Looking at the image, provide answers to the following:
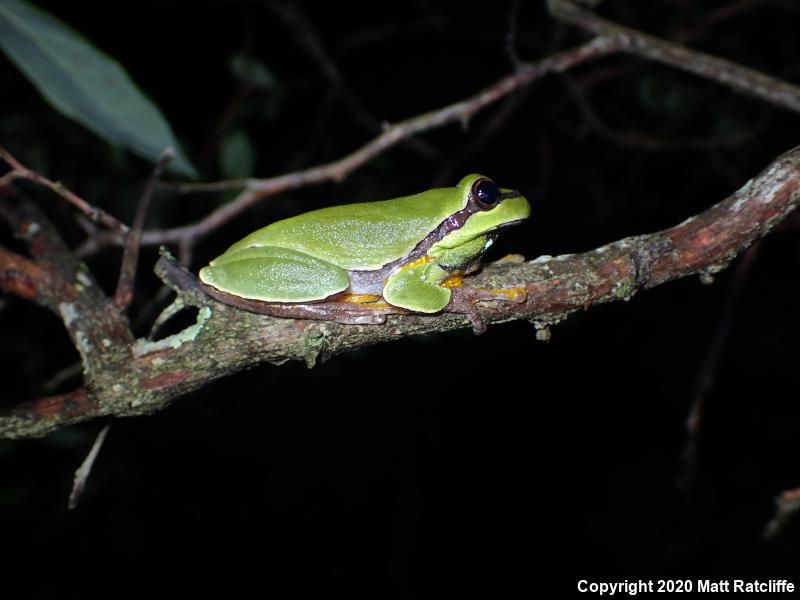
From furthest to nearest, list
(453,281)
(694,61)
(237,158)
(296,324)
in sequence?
(237,158) < (694,61) < (453,281) < (296,324)

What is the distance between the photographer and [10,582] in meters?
3.78

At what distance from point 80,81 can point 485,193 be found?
1.40 m

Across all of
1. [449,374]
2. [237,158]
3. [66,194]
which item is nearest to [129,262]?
[66,194]

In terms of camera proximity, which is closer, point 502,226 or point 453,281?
point 453,281

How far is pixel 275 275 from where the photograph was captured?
6.25 ft

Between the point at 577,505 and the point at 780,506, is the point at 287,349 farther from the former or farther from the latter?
the point at 577,505

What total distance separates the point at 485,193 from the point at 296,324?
841mm

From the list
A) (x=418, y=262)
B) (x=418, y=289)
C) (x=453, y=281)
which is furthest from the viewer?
(x=418, y=262)

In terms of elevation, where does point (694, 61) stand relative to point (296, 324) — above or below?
above

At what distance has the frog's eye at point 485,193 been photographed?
2.13 m

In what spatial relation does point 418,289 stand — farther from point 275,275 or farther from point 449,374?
point 449,374

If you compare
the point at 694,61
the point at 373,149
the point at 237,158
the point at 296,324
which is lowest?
the point at 296,324

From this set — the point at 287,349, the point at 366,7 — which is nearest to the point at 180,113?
the point at 366,7

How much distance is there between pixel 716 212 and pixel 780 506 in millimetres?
934
